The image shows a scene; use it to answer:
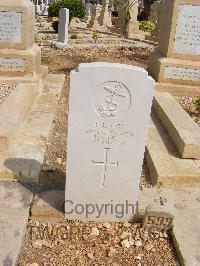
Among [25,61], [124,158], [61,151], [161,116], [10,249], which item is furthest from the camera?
[25,61]

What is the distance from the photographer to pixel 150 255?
3.24 m

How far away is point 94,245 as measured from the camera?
Answer: 3.30 meters

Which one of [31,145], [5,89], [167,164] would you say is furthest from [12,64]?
[167,164]

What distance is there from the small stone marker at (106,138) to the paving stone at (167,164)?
0.92 meters

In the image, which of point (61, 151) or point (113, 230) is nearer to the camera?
point (113, 230)

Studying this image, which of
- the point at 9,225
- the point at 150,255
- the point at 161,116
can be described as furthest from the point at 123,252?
the point at 161,116

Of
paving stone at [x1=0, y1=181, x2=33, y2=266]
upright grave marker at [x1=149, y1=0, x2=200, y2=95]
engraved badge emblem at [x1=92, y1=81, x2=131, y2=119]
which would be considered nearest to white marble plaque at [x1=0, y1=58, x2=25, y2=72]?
upright grave marker at [x1=149, y1=0, x2=200, y2=95]

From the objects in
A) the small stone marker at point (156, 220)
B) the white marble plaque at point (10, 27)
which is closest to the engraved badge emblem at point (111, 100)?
the small stone marker at point (156, 220)

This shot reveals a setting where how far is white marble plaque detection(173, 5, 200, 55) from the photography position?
7.38m

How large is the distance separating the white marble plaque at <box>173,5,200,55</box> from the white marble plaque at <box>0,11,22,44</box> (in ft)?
11.3

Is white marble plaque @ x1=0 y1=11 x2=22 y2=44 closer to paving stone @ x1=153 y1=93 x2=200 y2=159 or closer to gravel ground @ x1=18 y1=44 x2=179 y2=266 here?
paving stone @ x1=153 y1=93 x2=200 y2=159

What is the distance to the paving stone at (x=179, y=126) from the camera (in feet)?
15.7

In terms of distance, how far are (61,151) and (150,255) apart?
2.30 metres

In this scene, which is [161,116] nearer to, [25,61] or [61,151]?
[61,151]
